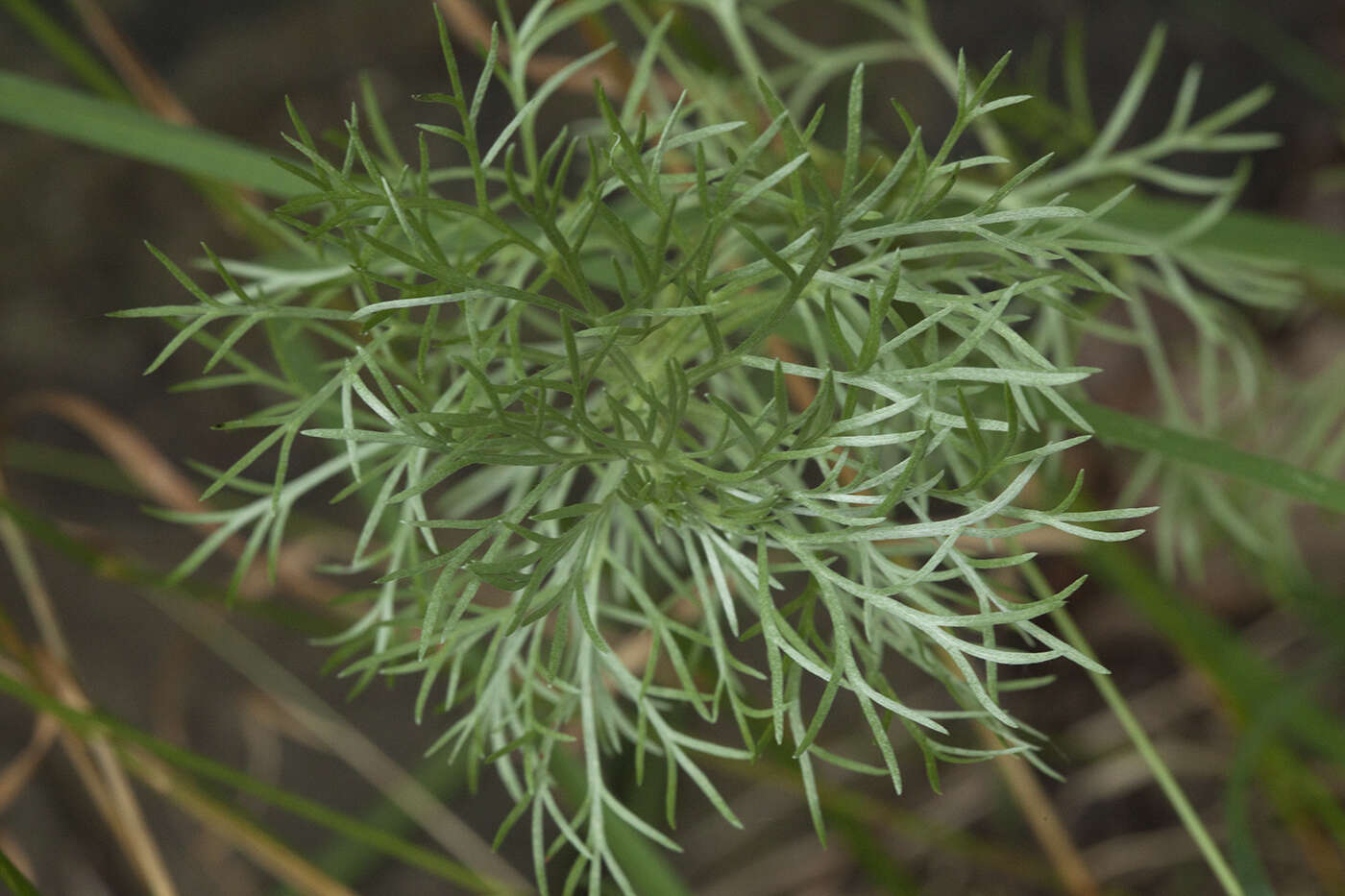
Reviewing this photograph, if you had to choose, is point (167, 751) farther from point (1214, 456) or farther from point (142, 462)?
point (1214, 456)

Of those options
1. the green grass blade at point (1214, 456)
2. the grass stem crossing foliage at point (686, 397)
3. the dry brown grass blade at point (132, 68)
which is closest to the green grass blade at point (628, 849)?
the grass stem crossing foliage at point (686, 397)

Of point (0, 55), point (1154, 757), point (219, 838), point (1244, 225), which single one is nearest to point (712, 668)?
point (1154, 757)

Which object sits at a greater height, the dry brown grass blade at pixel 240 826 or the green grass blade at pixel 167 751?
the green grass blade at pixel 167 751

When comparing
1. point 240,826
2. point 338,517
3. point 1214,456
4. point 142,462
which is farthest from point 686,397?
point 338,517

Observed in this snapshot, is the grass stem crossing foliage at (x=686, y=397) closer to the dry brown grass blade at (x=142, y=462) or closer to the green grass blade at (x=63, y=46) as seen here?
the green grass blade at (x=63, y=46)

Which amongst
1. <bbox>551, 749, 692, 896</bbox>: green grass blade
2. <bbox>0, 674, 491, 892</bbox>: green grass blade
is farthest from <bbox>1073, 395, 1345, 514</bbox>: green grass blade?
<bbox>0, 674, 491, 892</bbox>: green grass blade

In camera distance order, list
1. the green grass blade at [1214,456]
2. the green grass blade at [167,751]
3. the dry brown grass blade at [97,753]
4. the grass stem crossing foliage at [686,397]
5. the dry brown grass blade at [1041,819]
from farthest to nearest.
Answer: the dry brown grass blade at [1041,819], the dry brown grass blade at [97,753], the green grass blade at [167,751], the green grass blade at [1214,456], the grass stem crossing foliage at [686,397]

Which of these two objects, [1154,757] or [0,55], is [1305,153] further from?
[0,55]
